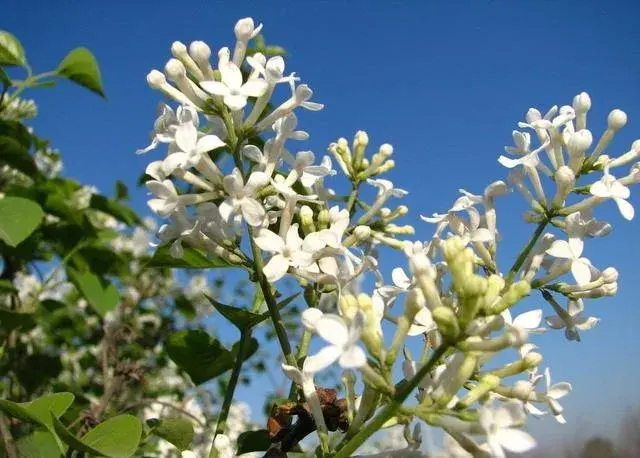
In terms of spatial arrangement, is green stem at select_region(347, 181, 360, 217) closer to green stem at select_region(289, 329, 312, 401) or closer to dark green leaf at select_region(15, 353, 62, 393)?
green stem at select_region(289, 329, 312, 401)

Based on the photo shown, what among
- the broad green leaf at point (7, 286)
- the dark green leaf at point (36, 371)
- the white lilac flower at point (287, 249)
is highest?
the broad green leaf at point (7, 286)

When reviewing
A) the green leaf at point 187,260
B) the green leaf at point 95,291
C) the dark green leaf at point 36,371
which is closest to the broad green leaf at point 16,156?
the green leaf at point 95,291

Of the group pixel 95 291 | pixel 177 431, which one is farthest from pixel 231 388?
pixel 95 291

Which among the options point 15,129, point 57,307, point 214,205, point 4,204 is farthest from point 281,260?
→ point 57,307

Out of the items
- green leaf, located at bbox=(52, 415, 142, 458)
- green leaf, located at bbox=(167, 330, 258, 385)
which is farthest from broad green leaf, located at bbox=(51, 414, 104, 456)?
green leaf, located at bbox=(167, 330, 258, 385)

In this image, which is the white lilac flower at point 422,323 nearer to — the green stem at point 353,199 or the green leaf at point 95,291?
the green stem at point 353,199
